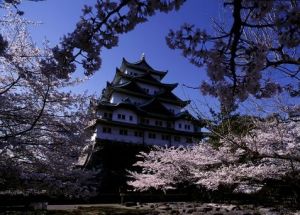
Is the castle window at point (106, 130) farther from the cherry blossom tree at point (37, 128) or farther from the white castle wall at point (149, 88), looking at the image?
the cherry blossom tree at point (37, 128)

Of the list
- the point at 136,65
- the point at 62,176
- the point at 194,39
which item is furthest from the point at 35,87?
the point at 136,65

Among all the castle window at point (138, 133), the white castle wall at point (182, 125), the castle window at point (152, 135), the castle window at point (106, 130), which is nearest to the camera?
the castle window at point (106, 130)

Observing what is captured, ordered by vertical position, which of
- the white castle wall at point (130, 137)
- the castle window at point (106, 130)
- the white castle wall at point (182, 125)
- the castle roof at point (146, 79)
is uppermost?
the castle roof at point (146, 79)

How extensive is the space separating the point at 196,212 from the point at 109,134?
16723 millimetres

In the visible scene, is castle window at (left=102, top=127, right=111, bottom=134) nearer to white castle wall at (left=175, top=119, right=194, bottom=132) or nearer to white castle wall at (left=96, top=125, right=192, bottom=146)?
white castle wall at (left=96, top=125, right=192, bottom=146)

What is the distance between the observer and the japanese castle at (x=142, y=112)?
3038 cm

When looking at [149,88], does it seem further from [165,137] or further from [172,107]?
[165,137]

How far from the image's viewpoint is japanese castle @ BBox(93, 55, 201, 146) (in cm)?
3038

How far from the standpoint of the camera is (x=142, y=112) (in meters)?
32.1

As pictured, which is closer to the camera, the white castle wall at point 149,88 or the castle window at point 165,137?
the castle window at point 165,137

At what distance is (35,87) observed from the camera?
888 centimetres

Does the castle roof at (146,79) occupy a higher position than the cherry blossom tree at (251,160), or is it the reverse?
the castle roof at (146,79)

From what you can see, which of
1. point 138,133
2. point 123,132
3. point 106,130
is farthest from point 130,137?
point 106,130


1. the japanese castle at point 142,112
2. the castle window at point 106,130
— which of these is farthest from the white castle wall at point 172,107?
the castle window at point 106,130
